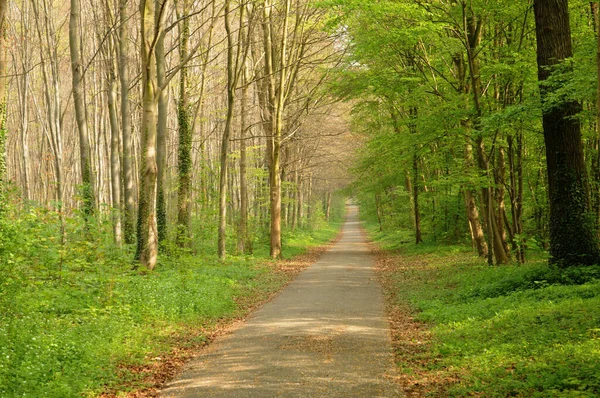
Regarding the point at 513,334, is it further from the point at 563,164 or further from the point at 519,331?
the point at 563,164

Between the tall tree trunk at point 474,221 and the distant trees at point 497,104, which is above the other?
the distant trees at point 497,104

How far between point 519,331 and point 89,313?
21.8ft

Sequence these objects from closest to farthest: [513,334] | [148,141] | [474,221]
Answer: [513,334]
[148,141]
[474,221]

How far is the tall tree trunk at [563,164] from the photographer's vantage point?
10062mm

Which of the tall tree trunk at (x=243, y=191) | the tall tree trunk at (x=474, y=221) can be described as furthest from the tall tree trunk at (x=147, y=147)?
the tall tree trunk at (x=474, y=221)

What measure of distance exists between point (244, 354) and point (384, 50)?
1348 cm

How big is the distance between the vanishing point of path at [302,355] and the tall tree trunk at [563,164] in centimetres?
396

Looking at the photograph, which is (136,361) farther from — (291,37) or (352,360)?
(291,37)

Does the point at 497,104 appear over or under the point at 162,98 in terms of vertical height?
under

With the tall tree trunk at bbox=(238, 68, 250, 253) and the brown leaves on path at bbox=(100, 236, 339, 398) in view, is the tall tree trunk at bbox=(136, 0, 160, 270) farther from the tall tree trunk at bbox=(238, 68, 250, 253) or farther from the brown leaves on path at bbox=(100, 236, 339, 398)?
the tall tree trunk at bbox=(238, 68, 250, 253)

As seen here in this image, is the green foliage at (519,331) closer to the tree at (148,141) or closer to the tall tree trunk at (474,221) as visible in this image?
the tall tree trunk at (474,221)

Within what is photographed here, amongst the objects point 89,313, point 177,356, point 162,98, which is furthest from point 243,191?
point 177,356

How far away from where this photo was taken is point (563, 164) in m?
10.2

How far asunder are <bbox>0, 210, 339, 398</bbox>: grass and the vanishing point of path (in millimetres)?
760
